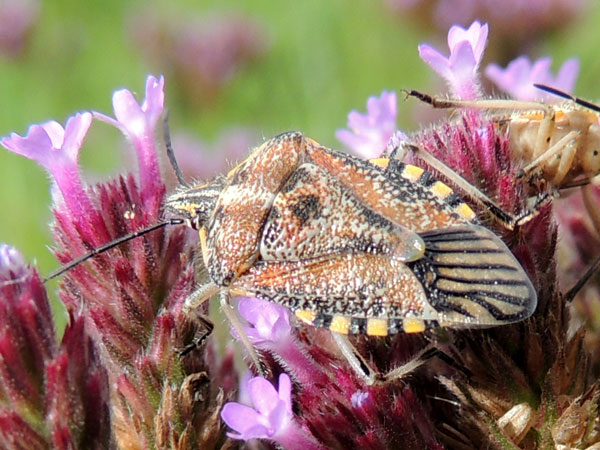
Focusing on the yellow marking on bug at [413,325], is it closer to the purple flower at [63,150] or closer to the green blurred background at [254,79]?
the purple flower at [63,150]

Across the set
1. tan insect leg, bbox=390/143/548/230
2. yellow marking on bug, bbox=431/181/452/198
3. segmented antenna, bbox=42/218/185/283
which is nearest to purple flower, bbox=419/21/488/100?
tan insect leg, bbox=390/143/548/230

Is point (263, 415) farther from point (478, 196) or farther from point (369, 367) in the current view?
point (478, 196)

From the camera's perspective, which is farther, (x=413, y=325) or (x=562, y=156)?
(x=562, y=156)

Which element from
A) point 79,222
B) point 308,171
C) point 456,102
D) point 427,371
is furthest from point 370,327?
point 79,222

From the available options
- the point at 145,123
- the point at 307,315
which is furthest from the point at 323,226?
the point at 145,123

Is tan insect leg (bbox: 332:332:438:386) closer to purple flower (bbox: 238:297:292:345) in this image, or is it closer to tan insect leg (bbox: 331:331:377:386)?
tan insect leg (bbox: 331:331:377:386)

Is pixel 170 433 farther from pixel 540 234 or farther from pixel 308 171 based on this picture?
pixel 540 234
